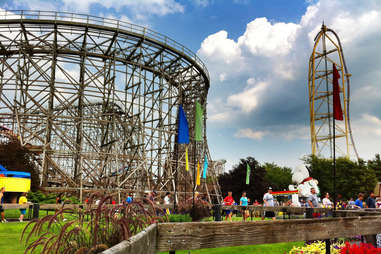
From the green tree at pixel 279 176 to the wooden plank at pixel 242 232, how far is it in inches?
2436

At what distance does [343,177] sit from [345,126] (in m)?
8.69

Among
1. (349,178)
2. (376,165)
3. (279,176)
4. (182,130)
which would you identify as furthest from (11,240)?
(279,176)

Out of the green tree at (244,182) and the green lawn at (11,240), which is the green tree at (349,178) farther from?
the green lawn at (11,240)

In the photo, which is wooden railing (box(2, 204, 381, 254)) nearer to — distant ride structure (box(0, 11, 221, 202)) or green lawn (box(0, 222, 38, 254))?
green lawn (box(0, 222, 38, 254))

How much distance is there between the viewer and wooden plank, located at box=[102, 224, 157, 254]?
5.69 ft

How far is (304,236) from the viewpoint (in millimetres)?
3404

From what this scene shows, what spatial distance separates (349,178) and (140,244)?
1732 inches

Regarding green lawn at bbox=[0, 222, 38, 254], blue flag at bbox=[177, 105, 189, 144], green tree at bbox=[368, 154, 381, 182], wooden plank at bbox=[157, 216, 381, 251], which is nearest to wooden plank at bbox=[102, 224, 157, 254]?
wooden plank at bbox=[157, 216, 381, 251]

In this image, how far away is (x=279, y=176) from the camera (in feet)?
221

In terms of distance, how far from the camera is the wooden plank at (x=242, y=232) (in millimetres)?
2654

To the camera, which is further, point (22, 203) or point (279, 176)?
point (279, 176)

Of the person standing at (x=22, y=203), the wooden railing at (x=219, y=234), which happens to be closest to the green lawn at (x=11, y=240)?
the person standing at (x=22, y=203)

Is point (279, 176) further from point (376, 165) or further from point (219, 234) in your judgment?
point (219, 234)

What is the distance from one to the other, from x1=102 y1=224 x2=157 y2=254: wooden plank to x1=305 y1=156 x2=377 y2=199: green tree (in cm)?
4190
